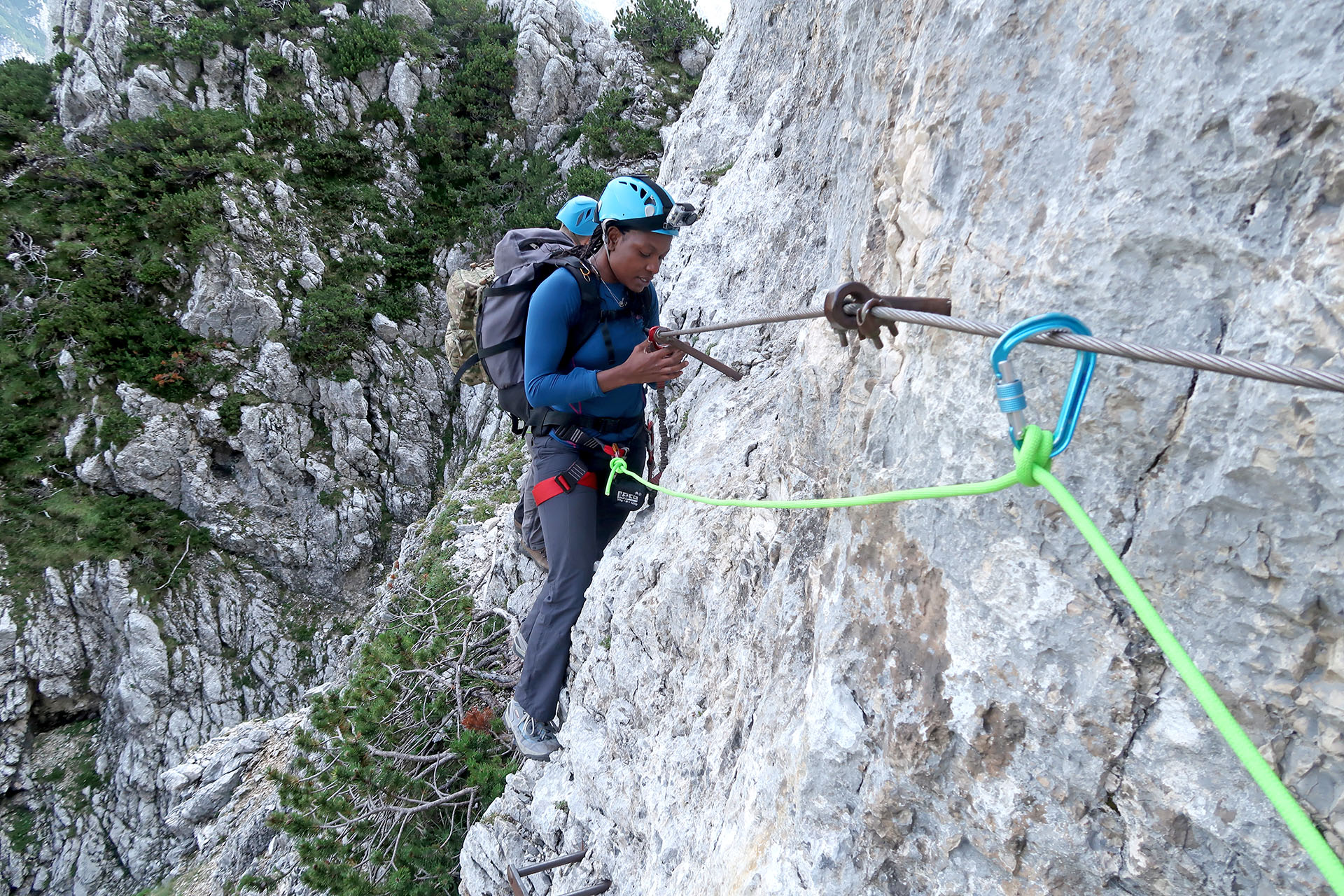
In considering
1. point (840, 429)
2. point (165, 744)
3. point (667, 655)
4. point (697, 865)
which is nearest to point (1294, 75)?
point (840, 429)

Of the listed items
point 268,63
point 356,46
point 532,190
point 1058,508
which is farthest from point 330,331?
point 1058,508

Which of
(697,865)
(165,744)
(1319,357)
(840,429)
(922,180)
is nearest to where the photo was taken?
(1319,357)

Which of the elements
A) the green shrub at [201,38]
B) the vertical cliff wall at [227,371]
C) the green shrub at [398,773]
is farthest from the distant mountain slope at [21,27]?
the green shrub at [398,773]

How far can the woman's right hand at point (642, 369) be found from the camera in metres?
3.09

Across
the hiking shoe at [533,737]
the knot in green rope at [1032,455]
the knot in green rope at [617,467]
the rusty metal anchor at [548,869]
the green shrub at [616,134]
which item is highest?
the green shrub at [616,134]

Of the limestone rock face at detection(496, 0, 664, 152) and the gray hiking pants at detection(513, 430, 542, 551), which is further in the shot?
the limestone rock face at detection(496, 0, 664, 152)

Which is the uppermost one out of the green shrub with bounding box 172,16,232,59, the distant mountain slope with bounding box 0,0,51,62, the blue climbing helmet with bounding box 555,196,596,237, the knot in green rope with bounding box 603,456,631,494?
the distant mountain slope with bounding box 0,0,51,62

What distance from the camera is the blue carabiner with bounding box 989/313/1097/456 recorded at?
106cm

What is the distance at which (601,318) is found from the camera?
11.1ft

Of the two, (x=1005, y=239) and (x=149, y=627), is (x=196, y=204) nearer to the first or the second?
(x=149, y=627)

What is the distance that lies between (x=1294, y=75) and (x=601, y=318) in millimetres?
2735

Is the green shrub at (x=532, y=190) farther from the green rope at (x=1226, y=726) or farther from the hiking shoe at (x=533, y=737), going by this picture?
the green rope at (x=1226, y=726)

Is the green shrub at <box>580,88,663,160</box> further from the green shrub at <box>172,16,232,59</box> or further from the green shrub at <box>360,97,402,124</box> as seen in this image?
the green shrub at <box>172,16,232,59</box>

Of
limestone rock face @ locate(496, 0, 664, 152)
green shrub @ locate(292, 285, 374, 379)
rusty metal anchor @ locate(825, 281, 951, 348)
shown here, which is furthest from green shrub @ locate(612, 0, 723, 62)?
rusty metal anchor @ locate(825, 281, 951, 348)
